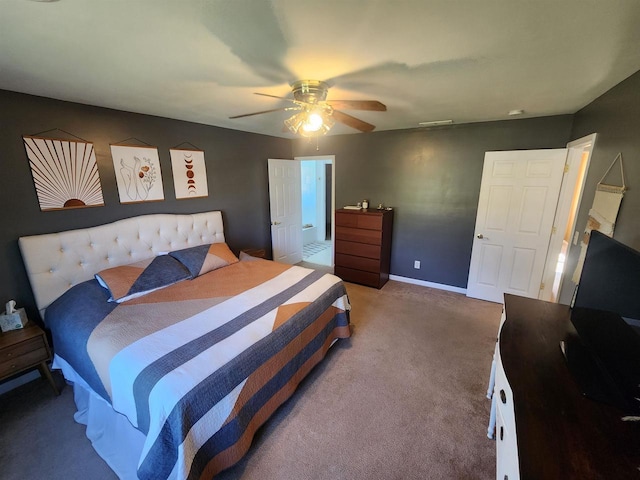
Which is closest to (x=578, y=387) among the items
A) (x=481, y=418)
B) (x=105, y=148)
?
(x=481, y=418)

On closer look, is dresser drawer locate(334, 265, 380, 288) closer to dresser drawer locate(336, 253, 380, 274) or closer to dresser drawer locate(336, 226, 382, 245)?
dresser drawer locate(336, 253, 380, 274)

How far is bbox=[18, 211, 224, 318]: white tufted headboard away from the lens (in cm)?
208

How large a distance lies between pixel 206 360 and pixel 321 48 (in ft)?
5.92


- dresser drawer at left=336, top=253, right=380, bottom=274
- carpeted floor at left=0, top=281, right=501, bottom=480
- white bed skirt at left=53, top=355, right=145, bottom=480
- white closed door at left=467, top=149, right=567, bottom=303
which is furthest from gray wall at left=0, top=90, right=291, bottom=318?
white closed door at left=467, top=149, right=567, bottom=303

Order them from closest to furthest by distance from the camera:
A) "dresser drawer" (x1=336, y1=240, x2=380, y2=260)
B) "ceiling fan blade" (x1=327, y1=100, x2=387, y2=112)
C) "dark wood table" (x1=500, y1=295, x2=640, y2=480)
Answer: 1. "dark wood table" (x1=500, y1=295, x2=640, y2=480)
2. "ceiling fan blade" (x1=327, y1=100, x2=387, y2=112)
3. "dresser drawer" (x1=336, y1=240, x2=380, y2=260)

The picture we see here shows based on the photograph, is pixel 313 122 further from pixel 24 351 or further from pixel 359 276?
pixel 24 351

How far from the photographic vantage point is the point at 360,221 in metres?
3.76

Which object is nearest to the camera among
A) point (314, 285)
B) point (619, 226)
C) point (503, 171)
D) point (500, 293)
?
point (619, 226)

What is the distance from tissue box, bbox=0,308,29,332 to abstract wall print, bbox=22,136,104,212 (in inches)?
33.5

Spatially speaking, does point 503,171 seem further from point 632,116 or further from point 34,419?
point 34,419

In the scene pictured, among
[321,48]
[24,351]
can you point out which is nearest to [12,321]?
[24,351]

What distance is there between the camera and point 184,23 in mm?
1107

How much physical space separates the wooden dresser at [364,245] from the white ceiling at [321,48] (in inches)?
69.9

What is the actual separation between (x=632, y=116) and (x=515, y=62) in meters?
0.87
